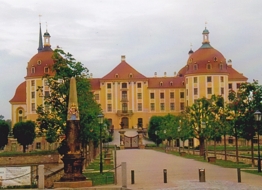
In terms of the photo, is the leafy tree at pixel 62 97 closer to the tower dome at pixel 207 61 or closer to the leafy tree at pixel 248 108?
the leafy tree at pixel 248 108

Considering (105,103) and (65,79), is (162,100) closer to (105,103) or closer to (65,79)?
(105,103)

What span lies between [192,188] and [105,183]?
465 cm

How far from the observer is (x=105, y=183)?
22.7m

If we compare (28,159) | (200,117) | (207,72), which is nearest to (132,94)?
(207,72)

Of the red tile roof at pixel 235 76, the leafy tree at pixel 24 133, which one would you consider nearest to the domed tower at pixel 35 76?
the leafy tree at pixel 24 133

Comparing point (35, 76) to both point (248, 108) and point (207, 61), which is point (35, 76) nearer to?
point (207, 61)

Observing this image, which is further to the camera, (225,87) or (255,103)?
(225,87)

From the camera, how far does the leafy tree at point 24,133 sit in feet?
221

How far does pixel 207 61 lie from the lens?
315ft

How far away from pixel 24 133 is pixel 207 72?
131ft

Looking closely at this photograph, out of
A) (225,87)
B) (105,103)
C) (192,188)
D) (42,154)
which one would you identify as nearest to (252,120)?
(192,188)

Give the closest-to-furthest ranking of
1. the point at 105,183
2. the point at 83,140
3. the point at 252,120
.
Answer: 1. the point at 105,183
2. the point at 252,120
3. the point at 83,140

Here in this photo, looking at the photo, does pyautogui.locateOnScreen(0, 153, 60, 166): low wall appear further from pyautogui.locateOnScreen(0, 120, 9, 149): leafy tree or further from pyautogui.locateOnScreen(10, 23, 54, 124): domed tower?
pyautogui.locateOnScreen(10, 23, 54, 124): domed tower

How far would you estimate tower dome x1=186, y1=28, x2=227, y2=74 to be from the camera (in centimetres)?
9600
